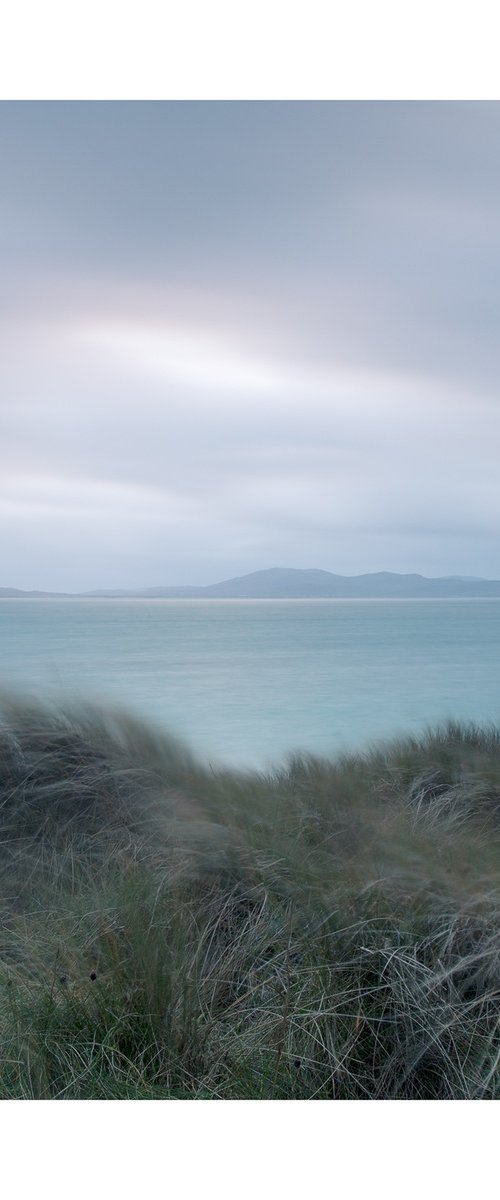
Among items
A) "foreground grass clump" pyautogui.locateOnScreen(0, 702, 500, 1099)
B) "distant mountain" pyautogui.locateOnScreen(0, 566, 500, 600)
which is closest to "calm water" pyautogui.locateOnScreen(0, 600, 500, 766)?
"distant mountain" pyautogui.locateOnScreen(0, 566, 500, 600)

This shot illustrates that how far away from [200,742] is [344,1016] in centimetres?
192

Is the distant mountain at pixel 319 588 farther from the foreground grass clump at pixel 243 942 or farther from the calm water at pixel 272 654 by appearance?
the foreground grass clump at pixel 243 942

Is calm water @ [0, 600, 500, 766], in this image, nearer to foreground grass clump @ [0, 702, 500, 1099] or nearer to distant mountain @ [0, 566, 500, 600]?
distant mountain @ [0, 566, 500, 600]

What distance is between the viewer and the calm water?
6.70 metres

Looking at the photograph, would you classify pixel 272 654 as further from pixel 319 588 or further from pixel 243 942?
pixel 243 942

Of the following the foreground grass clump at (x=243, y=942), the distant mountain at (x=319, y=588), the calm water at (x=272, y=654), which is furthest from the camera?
the distant mountain at (x=319, y=588)

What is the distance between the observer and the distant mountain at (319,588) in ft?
27.0

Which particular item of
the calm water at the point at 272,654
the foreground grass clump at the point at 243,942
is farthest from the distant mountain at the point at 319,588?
the foreground grass clump at the point at 243,942

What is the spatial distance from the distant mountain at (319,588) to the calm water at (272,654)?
34 cm

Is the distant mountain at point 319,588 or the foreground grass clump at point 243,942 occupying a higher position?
the distant mountain at point 319,588

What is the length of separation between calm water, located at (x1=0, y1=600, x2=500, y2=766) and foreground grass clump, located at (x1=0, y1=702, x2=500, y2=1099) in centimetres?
244

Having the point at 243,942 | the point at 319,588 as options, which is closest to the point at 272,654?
the point at 319,588
